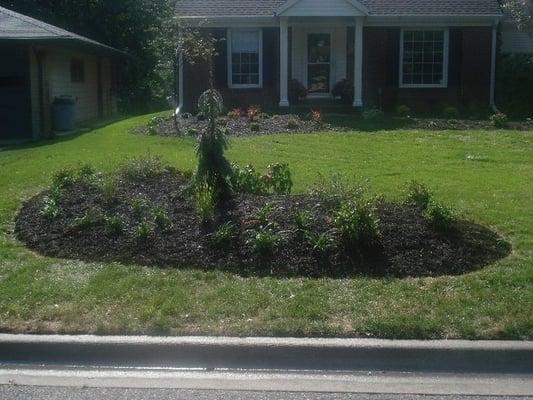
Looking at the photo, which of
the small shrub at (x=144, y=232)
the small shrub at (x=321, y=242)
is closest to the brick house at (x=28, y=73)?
the small shrub at (x=144, y=232)

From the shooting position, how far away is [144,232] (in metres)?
8.40

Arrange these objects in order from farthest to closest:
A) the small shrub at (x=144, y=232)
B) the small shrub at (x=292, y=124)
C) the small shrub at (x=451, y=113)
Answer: the small shrub at (x=451, y=113) < the small shrub at (x=292, y=124) < the small shrub at (x=144, y=232)

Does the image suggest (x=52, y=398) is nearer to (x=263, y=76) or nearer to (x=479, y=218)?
(x=479, y=218)

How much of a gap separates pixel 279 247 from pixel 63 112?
14833 millimetres

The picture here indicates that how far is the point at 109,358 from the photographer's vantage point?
6.30m

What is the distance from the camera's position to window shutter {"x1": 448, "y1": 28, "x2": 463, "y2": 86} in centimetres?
2445

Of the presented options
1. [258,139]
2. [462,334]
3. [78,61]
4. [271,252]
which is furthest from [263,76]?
[462,334]

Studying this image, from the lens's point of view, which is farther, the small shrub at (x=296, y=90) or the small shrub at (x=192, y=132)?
the small shrub at (x=296, y=90)

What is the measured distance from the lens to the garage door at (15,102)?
20.4m

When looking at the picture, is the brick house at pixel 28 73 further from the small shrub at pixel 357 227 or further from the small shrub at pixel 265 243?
the small shrub at pixel 357 227

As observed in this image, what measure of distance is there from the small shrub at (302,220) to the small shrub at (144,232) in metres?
1.51

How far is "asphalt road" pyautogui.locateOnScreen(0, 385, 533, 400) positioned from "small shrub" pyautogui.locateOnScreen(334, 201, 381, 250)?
255 cm

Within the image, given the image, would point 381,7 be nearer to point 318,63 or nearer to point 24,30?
point 318,63

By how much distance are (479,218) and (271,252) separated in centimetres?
268
